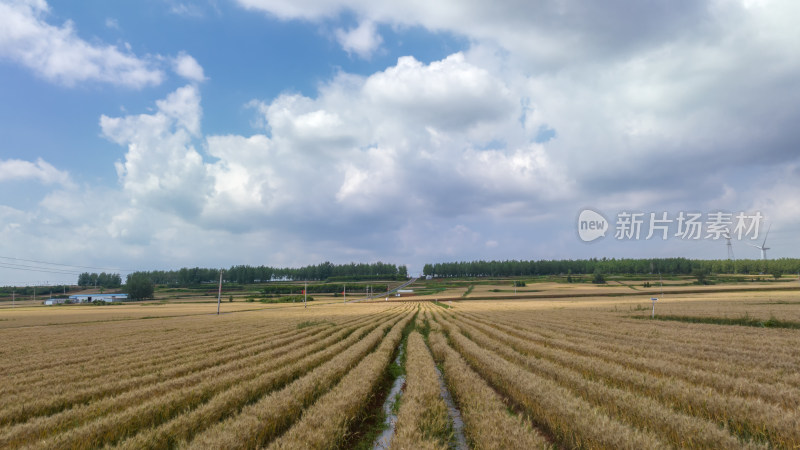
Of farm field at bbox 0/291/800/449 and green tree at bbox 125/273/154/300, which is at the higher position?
farm field at bbox 0/291/800/449

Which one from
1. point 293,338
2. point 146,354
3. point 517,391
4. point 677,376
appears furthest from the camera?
point 293,338

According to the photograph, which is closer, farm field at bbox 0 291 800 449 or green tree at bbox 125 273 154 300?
farm field at bbox 0 291 800 449

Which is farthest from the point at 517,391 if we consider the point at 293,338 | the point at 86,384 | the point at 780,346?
the point at 293,338

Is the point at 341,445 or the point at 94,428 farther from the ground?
the point at 94,428

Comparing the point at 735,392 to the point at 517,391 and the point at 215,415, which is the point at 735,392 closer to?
the point at 517,391

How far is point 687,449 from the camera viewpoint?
271 inches

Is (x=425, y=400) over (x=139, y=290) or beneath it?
over

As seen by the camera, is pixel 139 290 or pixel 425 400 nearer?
pixel 425 400

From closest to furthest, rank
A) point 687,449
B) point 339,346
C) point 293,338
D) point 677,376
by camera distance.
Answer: point 687,449
point 677,376
point 339,346
point 293,338

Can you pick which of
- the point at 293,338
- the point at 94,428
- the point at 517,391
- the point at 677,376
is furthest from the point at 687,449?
the point at 293,338

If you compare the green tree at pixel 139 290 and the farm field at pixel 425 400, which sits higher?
the farm field at pixel 425 400

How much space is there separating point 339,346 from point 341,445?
13.8m

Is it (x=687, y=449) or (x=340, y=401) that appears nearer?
(x=687, y=449)

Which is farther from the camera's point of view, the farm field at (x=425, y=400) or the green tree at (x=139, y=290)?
the green tree at (x=139, y=290)
